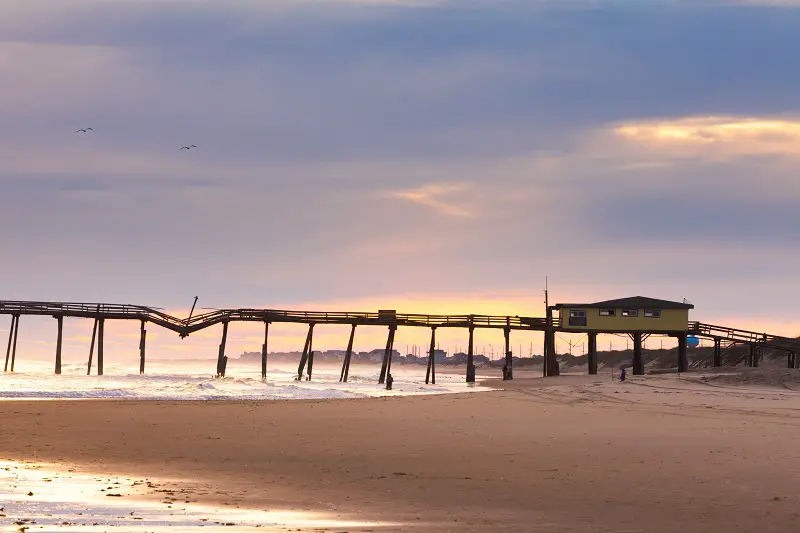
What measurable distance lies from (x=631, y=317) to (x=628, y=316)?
0.73ft

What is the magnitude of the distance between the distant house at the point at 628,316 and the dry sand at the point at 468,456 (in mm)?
33623

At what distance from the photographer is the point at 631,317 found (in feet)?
233

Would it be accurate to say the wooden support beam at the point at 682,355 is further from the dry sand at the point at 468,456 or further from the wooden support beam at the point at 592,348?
the dry sand at the point at 468,456

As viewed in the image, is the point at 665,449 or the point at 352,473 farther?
the point at 665,449

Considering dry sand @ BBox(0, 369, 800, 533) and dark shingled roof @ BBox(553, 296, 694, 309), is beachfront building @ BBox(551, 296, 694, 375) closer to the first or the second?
dark shingled roof @ BBox(553, 296, 694, 309)

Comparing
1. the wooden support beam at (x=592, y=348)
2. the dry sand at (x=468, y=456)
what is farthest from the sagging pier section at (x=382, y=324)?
the dry sand at (x=468, y=456)

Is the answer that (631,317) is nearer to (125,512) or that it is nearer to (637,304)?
(637,304)

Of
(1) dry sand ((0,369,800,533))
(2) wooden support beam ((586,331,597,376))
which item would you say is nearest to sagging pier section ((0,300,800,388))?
(2) wooden support beam ((586,331,597,376))

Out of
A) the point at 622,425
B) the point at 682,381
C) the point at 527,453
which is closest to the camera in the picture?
the point at 527,453

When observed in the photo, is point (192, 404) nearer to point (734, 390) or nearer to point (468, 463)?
point (468, 463)

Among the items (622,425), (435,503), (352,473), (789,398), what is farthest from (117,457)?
(789,398)

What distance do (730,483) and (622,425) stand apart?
1085 centimetres

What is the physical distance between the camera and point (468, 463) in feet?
66.7

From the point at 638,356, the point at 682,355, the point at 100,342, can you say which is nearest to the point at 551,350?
the point at 638,356
